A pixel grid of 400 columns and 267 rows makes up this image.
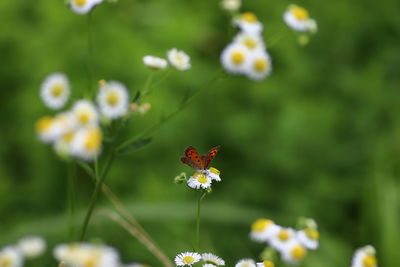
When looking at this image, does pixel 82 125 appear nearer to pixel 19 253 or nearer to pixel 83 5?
pixel 19 253

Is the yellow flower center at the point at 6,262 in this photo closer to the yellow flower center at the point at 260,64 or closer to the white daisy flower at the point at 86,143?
the white daisy flower at the point at 86,143

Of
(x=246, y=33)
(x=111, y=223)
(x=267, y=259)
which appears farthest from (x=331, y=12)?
(x=267, y=259)

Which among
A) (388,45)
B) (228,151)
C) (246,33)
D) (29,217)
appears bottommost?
(246,33)

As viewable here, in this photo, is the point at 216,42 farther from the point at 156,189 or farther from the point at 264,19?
the point at 156,189

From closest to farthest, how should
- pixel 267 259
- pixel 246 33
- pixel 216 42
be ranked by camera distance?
pixel 267 259 → pixel 246 33 → pixel 216 42

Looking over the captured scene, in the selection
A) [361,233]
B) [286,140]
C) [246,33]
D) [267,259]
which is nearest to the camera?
[267,259]

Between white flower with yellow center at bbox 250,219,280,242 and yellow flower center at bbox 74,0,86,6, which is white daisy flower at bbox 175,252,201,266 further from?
yellow flower center at bbox 74,0,86,6

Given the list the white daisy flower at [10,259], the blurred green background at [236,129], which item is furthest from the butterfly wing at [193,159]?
the blurred green background at [236,129]

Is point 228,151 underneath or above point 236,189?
above
